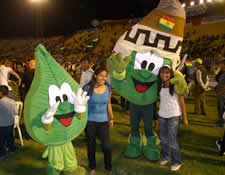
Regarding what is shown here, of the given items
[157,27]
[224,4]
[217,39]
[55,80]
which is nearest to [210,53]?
[217,39]

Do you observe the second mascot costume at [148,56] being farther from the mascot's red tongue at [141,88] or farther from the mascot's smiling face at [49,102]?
the mascot's smiling face at [49,102]

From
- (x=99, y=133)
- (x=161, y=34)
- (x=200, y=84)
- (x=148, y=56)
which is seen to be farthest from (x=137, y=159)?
(x=200, y=84)

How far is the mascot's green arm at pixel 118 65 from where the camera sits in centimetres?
293

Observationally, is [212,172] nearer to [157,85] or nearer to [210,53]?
[157,85]

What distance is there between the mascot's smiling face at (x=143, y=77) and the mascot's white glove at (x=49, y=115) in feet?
4.24

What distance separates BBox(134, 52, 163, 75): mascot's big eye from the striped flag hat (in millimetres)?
67

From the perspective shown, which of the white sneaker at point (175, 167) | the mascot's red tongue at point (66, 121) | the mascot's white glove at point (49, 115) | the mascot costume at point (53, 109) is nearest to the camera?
the mascot's white glove at point (49, 115)

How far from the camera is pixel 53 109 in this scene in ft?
7.09

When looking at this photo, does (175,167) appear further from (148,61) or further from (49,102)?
(49,102)

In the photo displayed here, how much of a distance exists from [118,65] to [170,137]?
1.27 metres

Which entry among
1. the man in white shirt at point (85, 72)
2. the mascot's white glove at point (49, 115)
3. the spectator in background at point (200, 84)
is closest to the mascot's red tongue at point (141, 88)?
the man in white shirt at point (85, 72)

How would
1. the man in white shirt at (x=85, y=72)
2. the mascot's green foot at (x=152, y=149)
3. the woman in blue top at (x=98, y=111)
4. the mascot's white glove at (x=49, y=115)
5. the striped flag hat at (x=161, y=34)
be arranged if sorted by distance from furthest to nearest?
the man in white shirt at (x=85, y=72)
the mascot's green foot at (x=152, y=149)
the striped flag hat at (x=161, y=34)
the woman in blue top at (x=98, y=111)
the mascot's white glove at (x=49, y=115)

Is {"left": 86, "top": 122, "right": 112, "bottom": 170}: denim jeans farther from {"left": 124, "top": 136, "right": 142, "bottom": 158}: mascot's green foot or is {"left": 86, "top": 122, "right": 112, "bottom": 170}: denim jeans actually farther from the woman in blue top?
{"left": 124, "top": 136, "right": 142, "bottom": 158}: mascot's green foot

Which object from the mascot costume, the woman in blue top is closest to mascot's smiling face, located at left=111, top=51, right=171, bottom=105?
the woman in blue top
